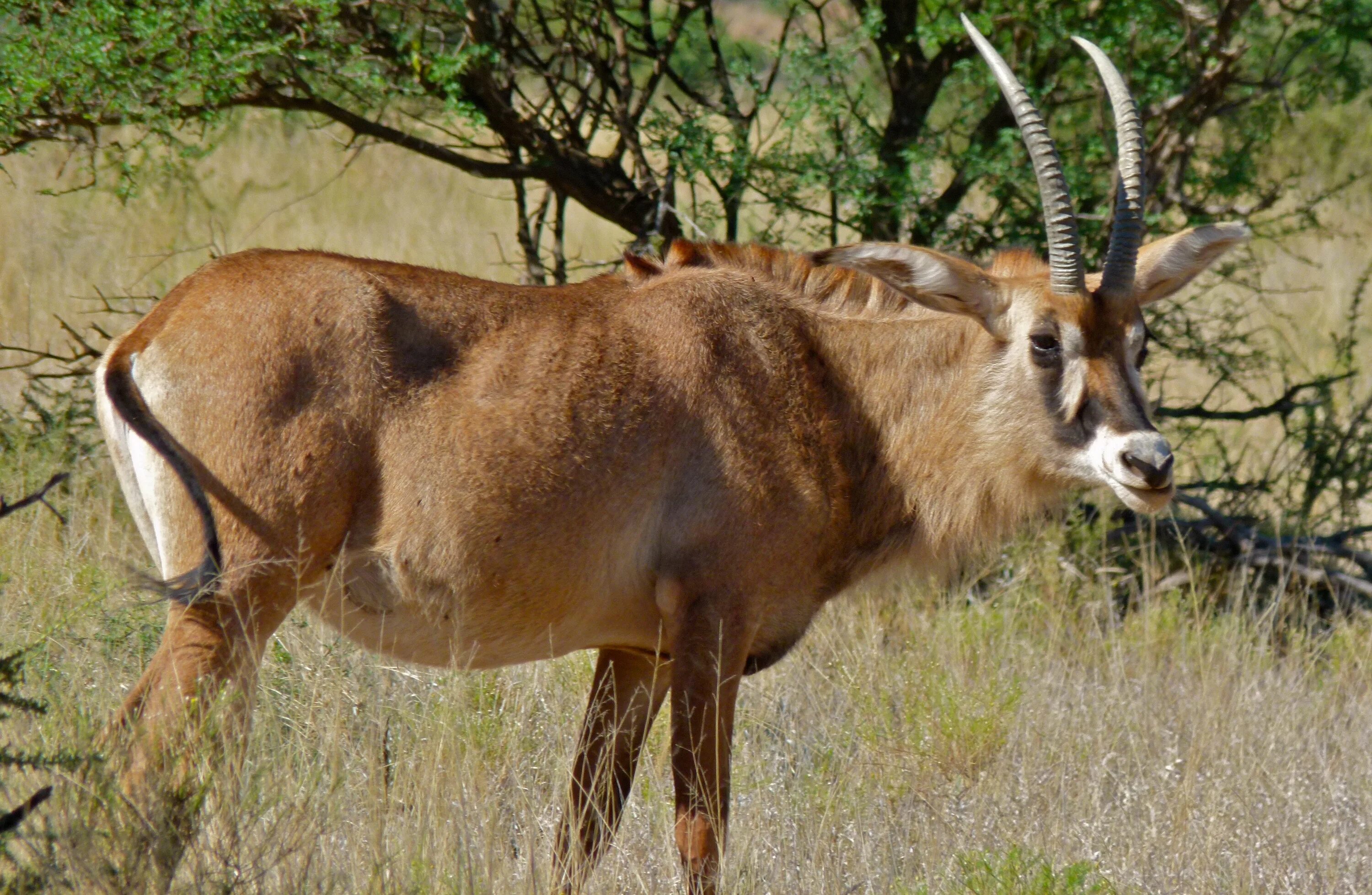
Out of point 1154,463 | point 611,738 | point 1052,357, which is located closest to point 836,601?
point 611,738

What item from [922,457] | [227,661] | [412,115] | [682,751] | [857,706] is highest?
[412,115]

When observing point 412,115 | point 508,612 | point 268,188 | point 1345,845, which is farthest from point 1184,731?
point 268,188

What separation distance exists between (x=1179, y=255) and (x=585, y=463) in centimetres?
244

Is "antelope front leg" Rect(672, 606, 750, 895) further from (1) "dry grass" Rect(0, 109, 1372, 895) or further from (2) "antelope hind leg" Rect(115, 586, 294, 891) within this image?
(2) "antelope hind leg" Rect(115, 586, 294, 891)

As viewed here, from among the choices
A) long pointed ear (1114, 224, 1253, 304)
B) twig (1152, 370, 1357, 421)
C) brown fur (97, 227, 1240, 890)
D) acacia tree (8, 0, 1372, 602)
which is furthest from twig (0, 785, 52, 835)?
twig (1152, 370, 1357, 421)

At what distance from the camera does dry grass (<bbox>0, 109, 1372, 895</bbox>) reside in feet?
13.1

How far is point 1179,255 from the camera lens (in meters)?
5.17

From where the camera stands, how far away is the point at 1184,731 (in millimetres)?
5926

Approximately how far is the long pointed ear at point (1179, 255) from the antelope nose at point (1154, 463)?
902 millimetres

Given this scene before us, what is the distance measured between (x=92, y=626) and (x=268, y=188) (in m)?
5.31

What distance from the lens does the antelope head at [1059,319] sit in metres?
4.63

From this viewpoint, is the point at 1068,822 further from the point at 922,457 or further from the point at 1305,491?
the point at 1305,491

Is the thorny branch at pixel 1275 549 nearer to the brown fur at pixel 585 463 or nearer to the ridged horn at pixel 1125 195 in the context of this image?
the ridged horn at pixel 1125 195

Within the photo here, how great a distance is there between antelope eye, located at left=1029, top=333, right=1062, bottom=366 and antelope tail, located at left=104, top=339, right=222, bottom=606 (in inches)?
107
